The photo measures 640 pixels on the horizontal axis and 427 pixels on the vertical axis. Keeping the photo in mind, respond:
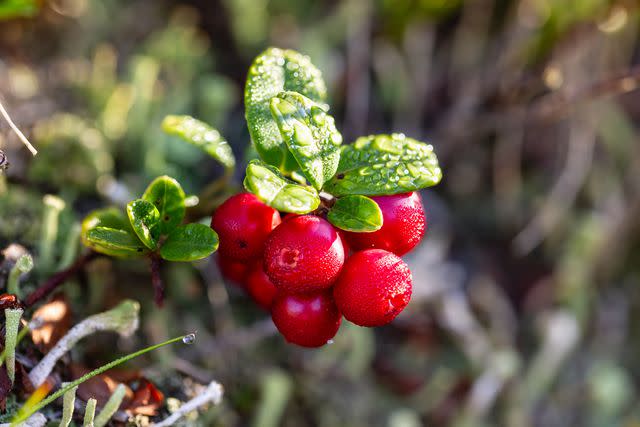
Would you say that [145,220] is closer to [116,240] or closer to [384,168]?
[116,240]

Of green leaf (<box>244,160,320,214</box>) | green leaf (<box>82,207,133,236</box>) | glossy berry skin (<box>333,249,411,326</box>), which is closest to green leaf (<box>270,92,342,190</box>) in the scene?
green leaf (<box>244,160,320,214</box>)

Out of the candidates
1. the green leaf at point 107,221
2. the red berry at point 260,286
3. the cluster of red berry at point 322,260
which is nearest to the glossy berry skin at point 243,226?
the cluster of red berry at point 322,260

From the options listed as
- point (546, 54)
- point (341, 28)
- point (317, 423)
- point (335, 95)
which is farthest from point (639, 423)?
point (341, 28)

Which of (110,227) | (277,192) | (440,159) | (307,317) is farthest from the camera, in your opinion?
(440,159)

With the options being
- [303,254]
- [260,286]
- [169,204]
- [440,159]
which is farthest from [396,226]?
[440,159]

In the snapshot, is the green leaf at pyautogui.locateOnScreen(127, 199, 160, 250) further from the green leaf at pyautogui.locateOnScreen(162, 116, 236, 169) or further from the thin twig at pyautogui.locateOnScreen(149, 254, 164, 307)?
the green leaf at pyautogui.locateOnScreen(162, 116, 236, 169)

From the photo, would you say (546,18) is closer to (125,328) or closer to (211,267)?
(211,267)
